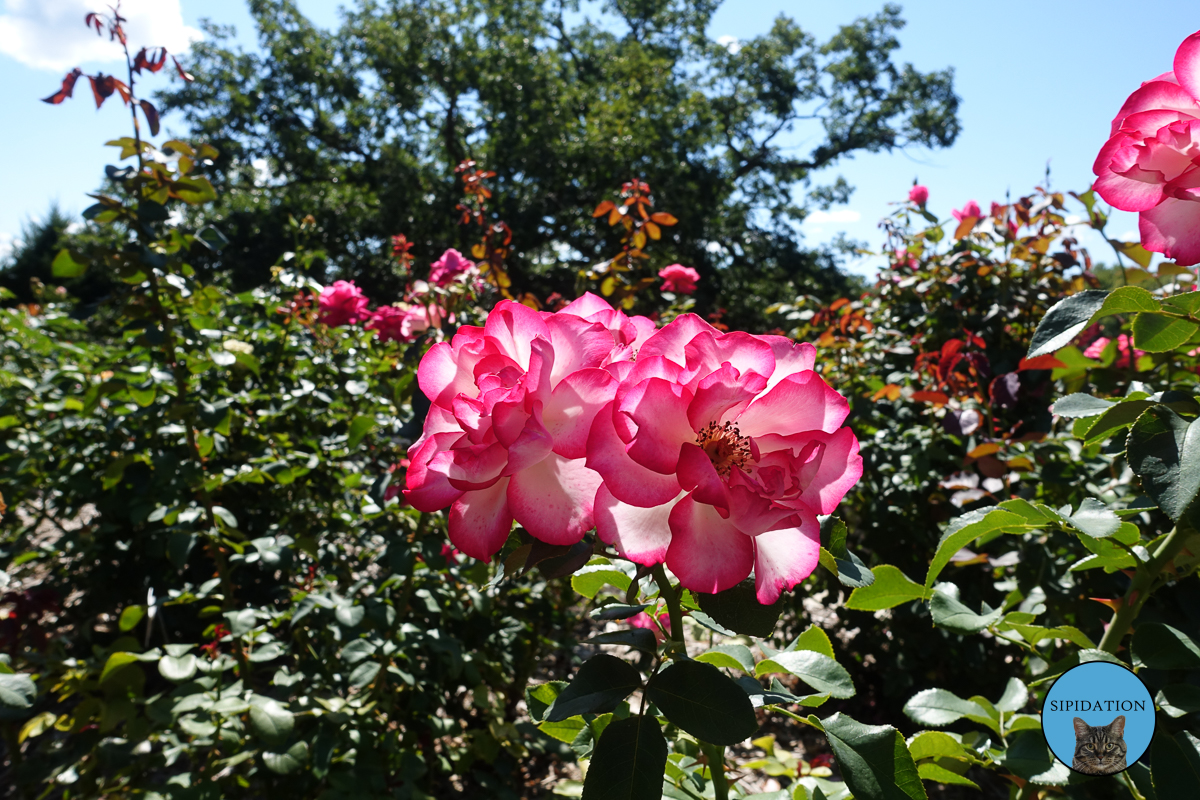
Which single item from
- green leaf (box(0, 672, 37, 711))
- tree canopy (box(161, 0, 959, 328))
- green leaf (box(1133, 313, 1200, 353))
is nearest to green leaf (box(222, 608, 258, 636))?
green leaf (box(0, 672, 37, 711))

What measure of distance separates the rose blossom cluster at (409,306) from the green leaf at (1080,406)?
50.5 inches

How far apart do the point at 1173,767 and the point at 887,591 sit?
0.93 ft

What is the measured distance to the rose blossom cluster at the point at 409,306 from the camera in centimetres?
170

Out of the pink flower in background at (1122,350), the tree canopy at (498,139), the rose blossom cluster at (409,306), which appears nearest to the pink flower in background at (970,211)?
the pink flower in background at (1122,350)

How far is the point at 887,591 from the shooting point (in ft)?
2.63

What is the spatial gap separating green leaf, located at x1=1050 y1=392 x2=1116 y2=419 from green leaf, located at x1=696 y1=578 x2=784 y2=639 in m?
0.49

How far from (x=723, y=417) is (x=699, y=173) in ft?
49.7

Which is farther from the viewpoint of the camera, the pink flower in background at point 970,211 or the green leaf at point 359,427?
the pink flower in background at point 970,211

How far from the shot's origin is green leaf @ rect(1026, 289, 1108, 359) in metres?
0.69

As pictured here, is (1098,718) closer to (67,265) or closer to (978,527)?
(978,527)

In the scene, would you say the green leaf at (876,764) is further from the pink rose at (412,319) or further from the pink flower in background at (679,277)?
the pink flower in background at (679,277)

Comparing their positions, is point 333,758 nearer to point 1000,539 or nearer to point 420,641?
point 420,641

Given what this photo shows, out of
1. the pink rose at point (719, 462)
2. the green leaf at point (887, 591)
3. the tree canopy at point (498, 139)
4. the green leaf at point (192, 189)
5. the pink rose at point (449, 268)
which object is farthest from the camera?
the tree canopy at point (498, 139)

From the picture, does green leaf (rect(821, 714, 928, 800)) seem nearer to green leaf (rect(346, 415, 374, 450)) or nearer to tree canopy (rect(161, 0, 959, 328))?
green leaf (rect(346, 415, 374, 450))
